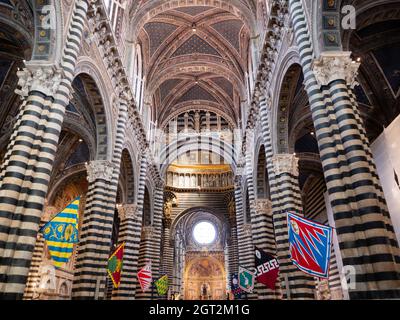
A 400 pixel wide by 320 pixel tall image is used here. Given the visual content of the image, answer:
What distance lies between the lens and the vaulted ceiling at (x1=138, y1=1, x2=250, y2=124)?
23.4m

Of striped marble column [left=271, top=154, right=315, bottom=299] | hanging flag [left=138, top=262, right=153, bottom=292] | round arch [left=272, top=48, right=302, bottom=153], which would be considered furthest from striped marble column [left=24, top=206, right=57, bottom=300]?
round arch [left=272, top=48, right=302, bottom=153]

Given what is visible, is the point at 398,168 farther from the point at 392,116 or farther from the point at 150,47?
the point at 150,47

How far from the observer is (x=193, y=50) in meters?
26.5

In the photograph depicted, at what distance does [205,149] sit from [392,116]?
835 inches

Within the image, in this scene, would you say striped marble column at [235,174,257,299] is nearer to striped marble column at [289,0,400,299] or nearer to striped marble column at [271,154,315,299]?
striped marble column at [271,154,315,299]

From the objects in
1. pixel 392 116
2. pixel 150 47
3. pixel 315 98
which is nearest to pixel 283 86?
pixel 315 98

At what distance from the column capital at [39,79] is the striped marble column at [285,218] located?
9.62 meters

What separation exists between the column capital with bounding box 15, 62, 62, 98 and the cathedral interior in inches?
1.7

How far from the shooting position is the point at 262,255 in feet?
44.5

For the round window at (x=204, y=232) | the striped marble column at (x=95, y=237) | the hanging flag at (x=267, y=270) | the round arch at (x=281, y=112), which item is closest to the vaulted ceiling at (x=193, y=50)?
the round arch at (x=281, y=112)

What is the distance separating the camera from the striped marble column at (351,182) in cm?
682

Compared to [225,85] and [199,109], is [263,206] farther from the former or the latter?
[199,109]

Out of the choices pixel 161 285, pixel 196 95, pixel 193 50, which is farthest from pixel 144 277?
pixel 196 95

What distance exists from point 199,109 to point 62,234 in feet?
86.1
